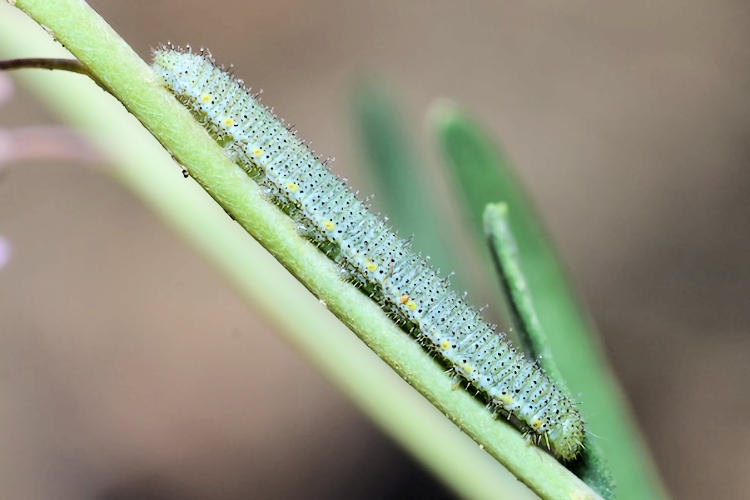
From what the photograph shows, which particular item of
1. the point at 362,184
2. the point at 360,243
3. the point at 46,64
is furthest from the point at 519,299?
the point at 362,184

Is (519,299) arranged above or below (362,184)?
below

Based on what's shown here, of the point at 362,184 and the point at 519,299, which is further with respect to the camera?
the point at 362,184

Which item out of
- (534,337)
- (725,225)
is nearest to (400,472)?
(725,225)

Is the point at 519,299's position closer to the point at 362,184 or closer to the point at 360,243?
the point at 360,243

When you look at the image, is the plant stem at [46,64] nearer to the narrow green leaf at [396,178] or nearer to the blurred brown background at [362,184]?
the narrow green leaf at [396,178]

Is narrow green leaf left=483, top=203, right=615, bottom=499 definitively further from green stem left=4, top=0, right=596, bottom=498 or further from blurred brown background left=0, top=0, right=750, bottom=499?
blurred brown background left=0, top=0, right=750, bottom=499

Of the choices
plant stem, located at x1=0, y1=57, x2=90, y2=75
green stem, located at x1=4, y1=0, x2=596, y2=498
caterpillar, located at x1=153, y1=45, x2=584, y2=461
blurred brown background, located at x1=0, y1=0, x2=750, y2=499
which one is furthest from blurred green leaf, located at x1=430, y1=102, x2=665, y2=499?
blurred brown background, located at x1=0, y1=0, x2=750, y2=499
